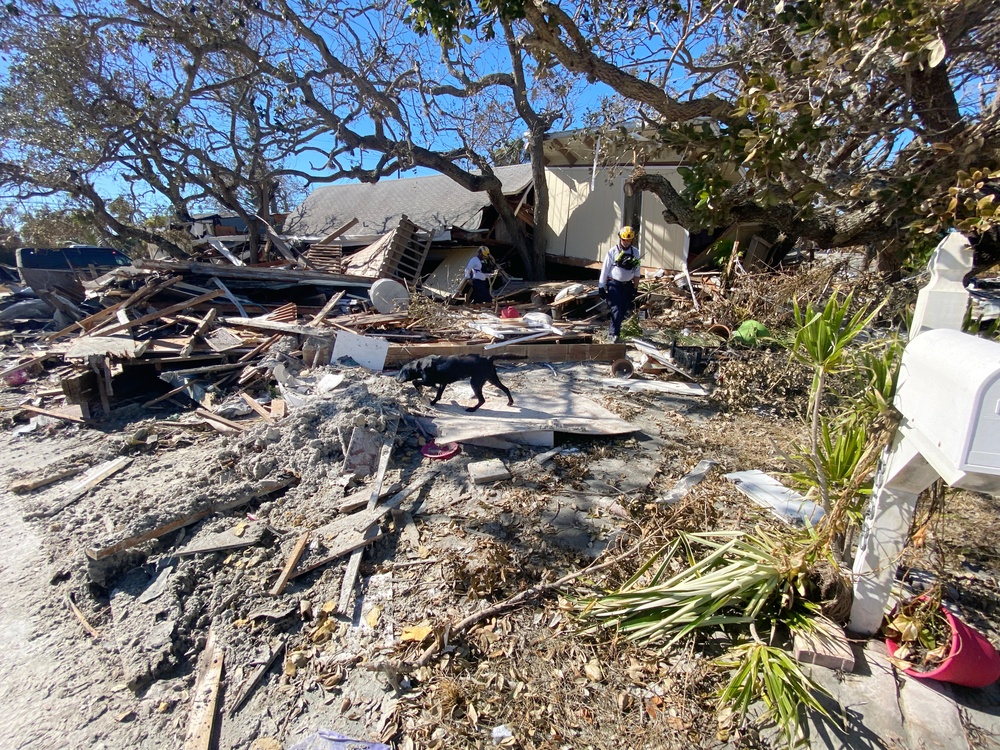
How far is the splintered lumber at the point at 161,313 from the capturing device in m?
8.84


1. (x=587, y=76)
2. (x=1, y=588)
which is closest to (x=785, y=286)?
(x=587, y=76)

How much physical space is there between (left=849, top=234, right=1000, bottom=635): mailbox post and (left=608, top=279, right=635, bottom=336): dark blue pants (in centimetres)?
629

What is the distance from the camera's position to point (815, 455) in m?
2.71

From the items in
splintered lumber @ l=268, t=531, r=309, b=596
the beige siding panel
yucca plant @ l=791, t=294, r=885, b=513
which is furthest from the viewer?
the beige siding panel

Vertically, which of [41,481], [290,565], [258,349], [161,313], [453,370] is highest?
[161,313]

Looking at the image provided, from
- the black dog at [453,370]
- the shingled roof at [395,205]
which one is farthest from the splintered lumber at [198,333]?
the shingled roof at [395,205]

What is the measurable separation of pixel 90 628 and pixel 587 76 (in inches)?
342

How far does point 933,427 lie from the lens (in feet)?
6.27

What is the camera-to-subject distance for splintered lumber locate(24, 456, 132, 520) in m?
5.11

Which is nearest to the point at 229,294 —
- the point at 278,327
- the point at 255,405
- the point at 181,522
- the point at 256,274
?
the point at 256,274

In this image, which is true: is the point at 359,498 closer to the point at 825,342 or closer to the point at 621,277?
the point at 825,342

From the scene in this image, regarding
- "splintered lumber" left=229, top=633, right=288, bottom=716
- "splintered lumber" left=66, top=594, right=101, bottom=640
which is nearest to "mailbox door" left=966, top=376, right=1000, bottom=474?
"splintered lumber" left=229, top=633, right=288, bottom=716

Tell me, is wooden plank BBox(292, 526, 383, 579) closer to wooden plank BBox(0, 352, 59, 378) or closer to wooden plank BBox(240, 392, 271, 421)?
wooden plank BBox(240, 392, 271, 421)

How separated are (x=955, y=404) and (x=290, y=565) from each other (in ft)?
13.3
